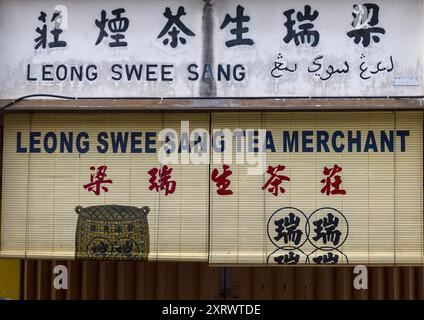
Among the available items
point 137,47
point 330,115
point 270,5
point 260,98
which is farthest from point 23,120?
point 330,115

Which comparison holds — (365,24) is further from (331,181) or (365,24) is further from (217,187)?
(217,187)

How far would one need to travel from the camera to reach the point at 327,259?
17.2 feet

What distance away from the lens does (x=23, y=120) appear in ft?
17.9

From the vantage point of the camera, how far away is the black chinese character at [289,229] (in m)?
5.30

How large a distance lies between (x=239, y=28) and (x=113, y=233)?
259 cm

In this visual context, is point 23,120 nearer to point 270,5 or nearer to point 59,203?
point 59,203

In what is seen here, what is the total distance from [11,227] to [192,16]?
3.03 meters

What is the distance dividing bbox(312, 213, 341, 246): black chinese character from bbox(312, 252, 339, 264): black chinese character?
128 mm

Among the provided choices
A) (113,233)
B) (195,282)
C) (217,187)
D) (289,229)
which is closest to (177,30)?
(217,187)

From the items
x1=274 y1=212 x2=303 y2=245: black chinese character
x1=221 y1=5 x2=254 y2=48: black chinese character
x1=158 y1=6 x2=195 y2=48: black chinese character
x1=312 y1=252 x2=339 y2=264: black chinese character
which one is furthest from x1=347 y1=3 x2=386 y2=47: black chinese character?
x1=312 y1=252 x2=339 y2=264: black chinese character

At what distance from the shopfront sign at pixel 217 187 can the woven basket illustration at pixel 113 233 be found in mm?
11

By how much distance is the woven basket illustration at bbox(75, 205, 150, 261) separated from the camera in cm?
535

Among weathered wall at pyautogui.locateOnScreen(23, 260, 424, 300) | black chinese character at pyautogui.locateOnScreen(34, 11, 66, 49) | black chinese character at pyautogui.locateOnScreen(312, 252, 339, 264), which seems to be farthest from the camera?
weathered wall at pyautogui.locateOnScreen(23, 260, 424, 300)

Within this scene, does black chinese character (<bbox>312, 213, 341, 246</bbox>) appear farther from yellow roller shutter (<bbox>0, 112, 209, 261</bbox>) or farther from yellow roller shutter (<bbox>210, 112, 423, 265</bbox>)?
yellow roller shutter (<bbox>0, 112, 209, 261</bbox>)
